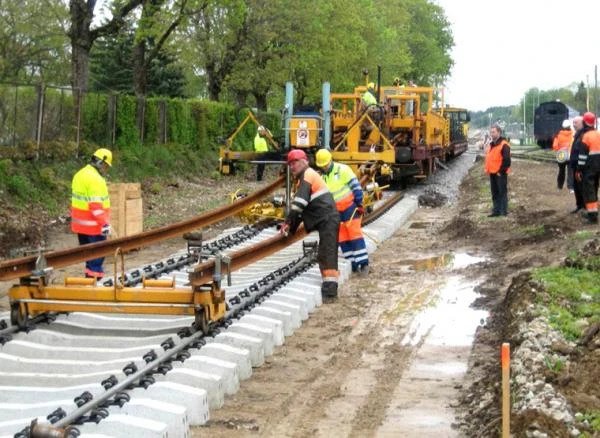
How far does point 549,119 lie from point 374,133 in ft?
125

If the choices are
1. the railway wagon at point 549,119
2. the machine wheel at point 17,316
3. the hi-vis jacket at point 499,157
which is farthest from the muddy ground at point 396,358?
the railway wagon at point 549,119

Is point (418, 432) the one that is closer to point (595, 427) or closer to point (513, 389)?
point (513, 389)

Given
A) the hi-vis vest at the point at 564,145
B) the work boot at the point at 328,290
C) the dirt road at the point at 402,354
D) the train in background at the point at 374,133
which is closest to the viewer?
the dirt road at the point at 402,354

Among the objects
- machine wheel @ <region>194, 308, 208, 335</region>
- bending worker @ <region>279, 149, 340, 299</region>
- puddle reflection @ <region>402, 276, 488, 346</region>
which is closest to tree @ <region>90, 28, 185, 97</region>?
bending worker @ <region>279, 149, 340, 299</region>

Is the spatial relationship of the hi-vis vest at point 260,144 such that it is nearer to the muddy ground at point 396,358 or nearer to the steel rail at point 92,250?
the muddy ground at point 396,358

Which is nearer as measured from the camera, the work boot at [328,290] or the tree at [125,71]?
the work boot at [328,290]

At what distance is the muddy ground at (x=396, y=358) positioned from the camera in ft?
21.4

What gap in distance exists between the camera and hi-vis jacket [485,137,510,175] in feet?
60.7

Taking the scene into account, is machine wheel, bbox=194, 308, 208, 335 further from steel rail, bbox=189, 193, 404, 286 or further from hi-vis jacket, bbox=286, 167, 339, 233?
hi-vis jacket, bbox=286, 167, 339, 233

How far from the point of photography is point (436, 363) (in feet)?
27.4

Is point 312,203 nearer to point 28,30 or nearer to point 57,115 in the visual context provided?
point 57,115

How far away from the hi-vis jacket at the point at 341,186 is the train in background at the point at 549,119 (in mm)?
48660

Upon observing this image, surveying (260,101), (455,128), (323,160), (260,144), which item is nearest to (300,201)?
(323,160)

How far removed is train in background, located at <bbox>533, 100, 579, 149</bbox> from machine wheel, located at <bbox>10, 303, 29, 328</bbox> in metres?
53.4
